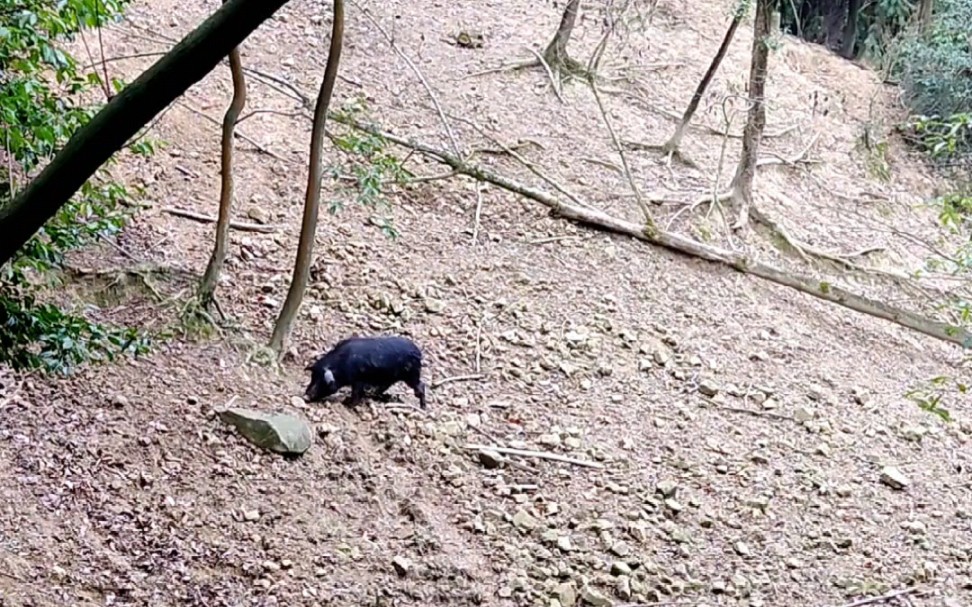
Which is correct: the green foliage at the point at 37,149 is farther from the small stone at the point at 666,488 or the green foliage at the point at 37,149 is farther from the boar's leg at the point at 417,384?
the small stone at the point at 666,488

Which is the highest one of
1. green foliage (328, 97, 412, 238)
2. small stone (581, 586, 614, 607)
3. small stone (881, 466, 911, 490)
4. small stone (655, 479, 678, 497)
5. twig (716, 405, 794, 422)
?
green foliage (328, 97, 412, 238)

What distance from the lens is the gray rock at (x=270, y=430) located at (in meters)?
4.98

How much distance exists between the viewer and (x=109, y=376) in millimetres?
5098

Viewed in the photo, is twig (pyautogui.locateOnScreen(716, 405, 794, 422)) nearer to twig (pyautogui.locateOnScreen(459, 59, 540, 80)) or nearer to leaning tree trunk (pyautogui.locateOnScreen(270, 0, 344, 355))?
leaning tree trunk (pyautogui.locateOnScreen(270, 0, 344, 355))

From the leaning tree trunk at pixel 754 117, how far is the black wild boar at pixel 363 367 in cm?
499

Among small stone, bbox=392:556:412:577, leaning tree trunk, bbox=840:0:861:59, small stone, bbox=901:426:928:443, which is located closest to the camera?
small stone, bbox=392:556:412:577

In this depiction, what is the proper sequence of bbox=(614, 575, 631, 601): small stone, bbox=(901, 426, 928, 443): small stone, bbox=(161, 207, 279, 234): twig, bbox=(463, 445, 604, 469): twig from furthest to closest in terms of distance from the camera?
bbox=(901, 426, 928, 443): small stone → bbox=(161, 207, 279, 234): twig → bbox=(463, 445, 604, 469): twig → bbox=(614, 575, 631, 601): small stone

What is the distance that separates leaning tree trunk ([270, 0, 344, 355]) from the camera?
17.1 feet

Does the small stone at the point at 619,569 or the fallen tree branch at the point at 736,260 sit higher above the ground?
the fallen tree branch at the point at 736,260

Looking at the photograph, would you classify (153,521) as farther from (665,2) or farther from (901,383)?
(665,2)

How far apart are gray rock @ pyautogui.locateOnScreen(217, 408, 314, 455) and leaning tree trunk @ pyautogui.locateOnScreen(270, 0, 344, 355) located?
28.7 inches

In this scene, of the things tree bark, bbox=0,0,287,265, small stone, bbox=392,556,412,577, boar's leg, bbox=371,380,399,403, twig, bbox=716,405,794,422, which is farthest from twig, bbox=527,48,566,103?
tree bark, bbox=0,0,287,265

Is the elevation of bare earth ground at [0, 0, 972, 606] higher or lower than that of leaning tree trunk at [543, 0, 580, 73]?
lower

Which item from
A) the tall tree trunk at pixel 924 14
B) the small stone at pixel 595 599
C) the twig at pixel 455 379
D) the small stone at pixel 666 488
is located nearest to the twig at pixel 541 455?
the small stone at pixel 666 488
